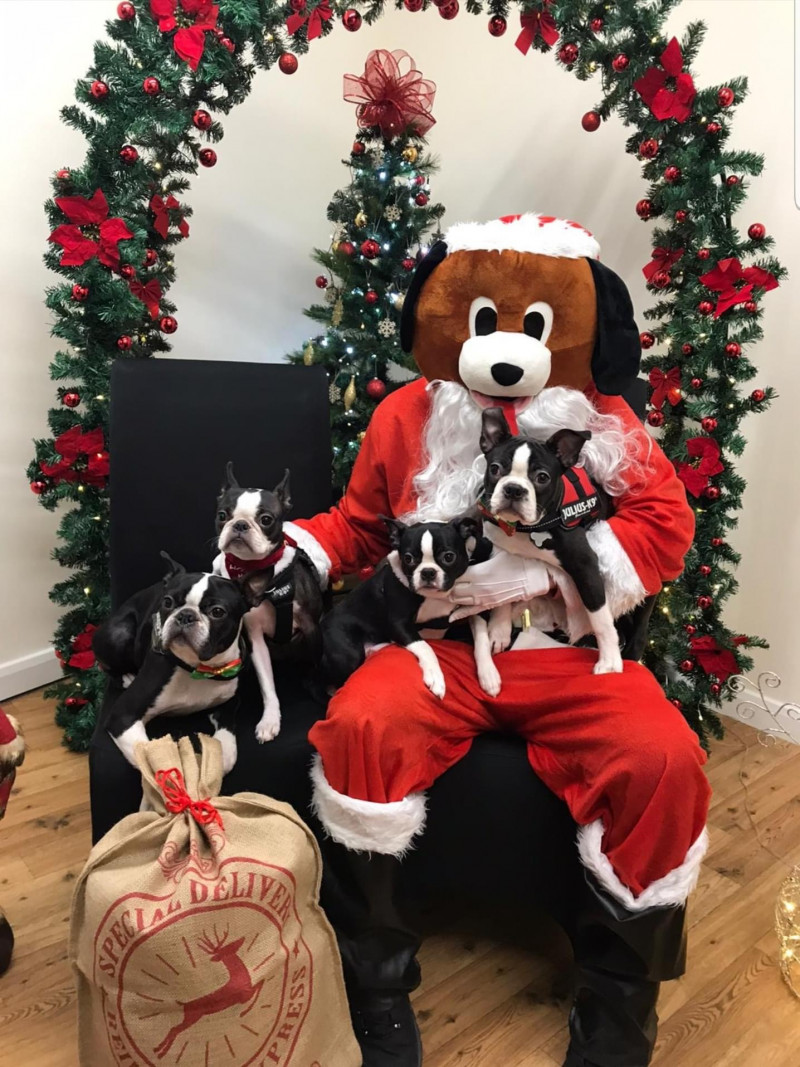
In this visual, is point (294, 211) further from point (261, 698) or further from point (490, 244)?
point (261, 698)

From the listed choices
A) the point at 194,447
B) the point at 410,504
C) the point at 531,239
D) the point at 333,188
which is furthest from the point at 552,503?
the point at 333,188

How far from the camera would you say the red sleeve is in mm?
1288

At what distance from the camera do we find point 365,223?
2186mm

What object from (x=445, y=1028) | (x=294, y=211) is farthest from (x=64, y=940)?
(x=294, y=211)

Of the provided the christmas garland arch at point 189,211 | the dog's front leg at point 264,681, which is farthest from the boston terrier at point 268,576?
the christmas garland arch at point 189,211

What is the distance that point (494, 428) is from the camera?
4.04ft

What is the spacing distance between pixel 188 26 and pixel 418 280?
34.2 inches

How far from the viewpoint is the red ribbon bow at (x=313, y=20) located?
5.68 ft

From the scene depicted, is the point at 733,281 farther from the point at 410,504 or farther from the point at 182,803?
the point at 182,803

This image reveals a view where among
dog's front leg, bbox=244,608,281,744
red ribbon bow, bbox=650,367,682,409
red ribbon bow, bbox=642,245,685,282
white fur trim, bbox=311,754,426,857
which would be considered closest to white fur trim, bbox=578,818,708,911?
white fur trim, bbox=311,754,426,857

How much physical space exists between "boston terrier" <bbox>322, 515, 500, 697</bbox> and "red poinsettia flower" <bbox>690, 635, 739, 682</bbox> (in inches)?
41.1

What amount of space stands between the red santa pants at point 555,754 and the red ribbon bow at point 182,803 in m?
0.21

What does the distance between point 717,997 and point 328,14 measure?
7.51ft

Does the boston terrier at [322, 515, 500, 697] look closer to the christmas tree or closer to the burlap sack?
the burlap sack
